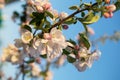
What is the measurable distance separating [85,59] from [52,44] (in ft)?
0.61

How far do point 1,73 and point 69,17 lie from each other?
1.11 m

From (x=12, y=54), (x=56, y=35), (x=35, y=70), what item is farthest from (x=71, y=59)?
(x=35, y=70)

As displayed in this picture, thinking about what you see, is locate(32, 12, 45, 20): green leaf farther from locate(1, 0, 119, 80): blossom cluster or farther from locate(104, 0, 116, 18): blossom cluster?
locate(104, 0, 116, 18): blossom cluster

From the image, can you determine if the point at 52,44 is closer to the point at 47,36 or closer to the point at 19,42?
the point at 47,36

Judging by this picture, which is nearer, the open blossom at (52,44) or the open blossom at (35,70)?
the open blossom at (52,44)

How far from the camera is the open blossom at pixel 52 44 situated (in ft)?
3.41

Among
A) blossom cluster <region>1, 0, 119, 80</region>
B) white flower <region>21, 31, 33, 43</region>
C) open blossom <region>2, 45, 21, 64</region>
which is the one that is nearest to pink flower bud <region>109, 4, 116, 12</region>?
blossom cluster <region>1, 0, 119, 80</region>

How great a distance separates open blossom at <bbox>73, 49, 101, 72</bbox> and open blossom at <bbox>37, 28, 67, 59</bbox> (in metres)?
0.14

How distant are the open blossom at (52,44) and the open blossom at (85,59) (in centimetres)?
14

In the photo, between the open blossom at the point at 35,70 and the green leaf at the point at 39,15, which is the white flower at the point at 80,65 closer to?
the green leaf at the point at 39,15

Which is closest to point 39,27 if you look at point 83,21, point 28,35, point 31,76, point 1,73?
point 28,35

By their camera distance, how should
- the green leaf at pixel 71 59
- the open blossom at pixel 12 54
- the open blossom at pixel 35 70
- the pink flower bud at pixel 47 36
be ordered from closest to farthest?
the pink flower bud at pixel 47 36 < the green leaf at pixel 71 59 < the open blossom at pixel 12 54 < the open blossom at pixel 35 70

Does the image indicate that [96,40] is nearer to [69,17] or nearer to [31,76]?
[31,76]

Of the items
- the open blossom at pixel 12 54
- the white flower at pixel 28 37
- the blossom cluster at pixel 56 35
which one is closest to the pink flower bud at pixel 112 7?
the blossom cluster at pixel 56 35
